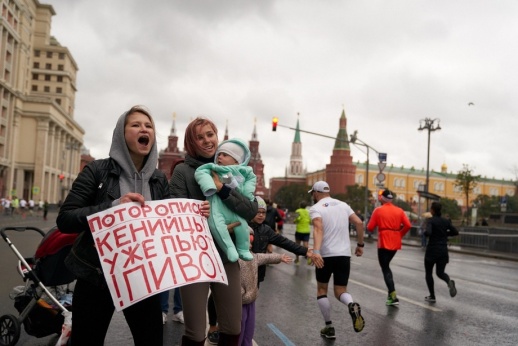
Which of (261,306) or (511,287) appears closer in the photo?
(261,306)

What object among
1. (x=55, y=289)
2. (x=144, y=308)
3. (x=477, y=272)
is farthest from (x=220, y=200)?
(x=477, y=272)

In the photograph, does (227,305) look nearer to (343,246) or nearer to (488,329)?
(343,246)

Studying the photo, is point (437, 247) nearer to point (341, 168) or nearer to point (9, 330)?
point (9, 330)

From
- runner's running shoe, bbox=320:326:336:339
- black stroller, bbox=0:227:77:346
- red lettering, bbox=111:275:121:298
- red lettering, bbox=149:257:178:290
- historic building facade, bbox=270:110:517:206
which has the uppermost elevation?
historic building facade, bbox=270:110:517:206

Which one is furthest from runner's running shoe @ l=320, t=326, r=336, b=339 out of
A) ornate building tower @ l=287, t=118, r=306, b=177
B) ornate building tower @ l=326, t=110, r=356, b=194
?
ornate building tower @ l=287, t=118, r=306, b=177

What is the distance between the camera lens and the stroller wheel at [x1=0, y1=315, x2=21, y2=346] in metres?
5.07

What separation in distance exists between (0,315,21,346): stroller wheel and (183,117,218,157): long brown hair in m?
2.71

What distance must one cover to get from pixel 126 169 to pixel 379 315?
5.73 metres

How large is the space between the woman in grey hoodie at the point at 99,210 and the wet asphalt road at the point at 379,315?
2.92 meters

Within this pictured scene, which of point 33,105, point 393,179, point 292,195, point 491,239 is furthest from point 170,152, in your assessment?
point 491,239

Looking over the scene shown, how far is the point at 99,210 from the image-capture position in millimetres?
2945

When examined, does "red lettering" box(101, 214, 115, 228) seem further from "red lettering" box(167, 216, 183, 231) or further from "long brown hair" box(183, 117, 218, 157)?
"long brown hair" box(183, 117, 218, 157)

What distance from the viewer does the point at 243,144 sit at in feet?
12.5

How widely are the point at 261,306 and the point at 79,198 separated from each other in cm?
576
